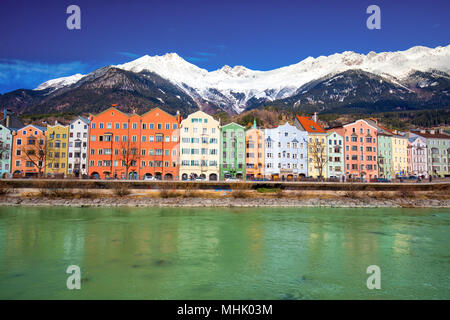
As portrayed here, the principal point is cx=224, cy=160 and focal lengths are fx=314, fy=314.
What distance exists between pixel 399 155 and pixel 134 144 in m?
73.8

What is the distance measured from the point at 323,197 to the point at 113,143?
47770 millimetres

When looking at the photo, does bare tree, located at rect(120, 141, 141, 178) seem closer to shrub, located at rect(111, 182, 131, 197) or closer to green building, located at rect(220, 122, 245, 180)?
shrub, located at rect(111, 182, 131, 197)

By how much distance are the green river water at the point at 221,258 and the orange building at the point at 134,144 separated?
36403mm

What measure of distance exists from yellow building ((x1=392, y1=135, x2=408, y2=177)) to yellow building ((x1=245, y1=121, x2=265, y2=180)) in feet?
135

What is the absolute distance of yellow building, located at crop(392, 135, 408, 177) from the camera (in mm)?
89875

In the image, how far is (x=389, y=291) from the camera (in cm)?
1496

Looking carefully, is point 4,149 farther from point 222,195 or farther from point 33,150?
point 222,195

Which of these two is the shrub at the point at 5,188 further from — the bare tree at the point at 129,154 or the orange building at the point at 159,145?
the orange building at the point at 159,145

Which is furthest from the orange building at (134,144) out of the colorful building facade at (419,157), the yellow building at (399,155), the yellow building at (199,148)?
the colorful building facade at (419,157)

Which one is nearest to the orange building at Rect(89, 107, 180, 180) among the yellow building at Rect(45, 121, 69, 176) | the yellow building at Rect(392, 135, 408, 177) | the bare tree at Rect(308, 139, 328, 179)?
the yellow building at Rect(45, 121, 69, 176)

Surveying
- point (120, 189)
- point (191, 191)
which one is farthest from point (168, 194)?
point (120, 189)

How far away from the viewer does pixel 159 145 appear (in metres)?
73.1

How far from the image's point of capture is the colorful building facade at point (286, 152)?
76.7 m
